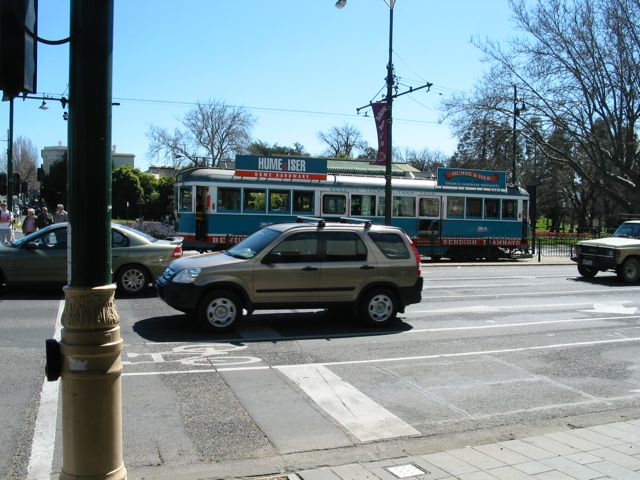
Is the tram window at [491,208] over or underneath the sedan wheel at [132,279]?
over

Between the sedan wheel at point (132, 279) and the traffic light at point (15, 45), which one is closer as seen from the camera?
the traffic light at point (15, 45)

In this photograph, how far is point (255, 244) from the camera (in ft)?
32.0

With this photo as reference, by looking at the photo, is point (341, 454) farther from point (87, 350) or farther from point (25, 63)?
point (25, 63)

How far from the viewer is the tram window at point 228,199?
21.6m

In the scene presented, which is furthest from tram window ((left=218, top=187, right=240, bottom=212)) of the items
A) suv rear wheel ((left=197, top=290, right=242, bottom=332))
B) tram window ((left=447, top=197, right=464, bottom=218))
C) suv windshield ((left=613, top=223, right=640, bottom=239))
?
suv windshield ((left=613, top=223, right=640, bottom=239))

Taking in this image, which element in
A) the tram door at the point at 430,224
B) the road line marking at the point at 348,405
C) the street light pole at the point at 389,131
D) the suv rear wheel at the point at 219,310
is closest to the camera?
the road line marking at the point at 348,405

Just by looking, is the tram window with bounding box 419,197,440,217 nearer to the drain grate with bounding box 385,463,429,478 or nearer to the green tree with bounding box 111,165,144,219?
the drain grate with bounding box 385,463,429,478

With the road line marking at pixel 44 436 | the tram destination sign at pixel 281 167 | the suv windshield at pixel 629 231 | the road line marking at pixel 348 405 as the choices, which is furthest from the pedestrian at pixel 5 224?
the suv windshield at pixel 629 231

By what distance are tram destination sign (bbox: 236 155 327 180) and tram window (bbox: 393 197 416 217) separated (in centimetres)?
360

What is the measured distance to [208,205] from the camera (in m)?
21.4

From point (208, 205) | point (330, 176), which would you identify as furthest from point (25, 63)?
point (330, 176)

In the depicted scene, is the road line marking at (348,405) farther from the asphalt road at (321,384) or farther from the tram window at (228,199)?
the tram window at (228,199)

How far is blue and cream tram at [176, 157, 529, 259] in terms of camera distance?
2152cm

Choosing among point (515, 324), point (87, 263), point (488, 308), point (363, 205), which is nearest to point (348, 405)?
point (87, 263)
